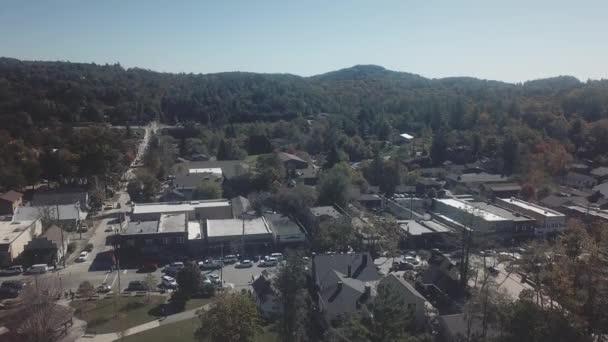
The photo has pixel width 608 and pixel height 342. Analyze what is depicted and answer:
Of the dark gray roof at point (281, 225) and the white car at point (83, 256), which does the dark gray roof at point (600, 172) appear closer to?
the dark gray roof at point (281, 225)

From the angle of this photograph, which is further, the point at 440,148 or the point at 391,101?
the point at 391,101

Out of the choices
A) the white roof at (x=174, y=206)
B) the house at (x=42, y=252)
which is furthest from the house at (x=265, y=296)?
the white roof at (x=174, y=206)

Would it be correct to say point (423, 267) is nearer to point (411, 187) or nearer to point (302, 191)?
point (302, 191)

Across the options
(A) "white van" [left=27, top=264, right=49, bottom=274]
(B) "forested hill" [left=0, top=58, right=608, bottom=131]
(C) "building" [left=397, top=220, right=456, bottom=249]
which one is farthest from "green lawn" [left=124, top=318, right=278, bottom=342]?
(B) "forested hill" [left=0, top=58, right=608, bottom=131]

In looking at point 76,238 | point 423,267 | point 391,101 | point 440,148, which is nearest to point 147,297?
point 76,238

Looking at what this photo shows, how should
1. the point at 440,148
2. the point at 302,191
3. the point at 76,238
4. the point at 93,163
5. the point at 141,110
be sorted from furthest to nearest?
the point at 141,110 < the point at 440,148 < the point at 93,163 < the point at 302,191 < the point at 76,238

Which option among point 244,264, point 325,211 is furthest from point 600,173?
point 244,264
